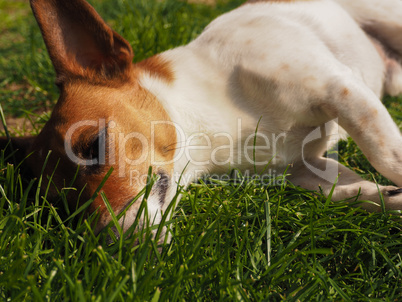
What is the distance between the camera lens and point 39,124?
137 inches

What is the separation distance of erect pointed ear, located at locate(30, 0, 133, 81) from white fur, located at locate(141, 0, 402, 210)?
220 mm

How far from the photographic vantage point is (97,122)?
7.36ft

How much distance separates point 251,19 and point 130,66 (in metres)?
0.85

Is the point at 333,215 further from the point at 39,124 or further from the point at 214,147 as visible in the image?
the point at 39,124

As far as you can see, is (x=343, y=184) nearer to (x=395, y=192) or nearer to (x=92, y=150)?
(x=395, y=192)

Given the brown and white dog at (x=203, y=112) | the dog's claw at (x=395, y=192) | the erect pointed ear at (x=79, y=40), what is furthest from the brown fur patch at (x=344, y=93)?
the erect pointed ear at (x=79, y=40)

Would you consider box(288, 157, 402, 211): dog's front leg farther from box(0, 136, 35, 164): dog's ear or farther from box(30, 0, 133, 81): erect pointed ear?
box(0, 136, 35, 164): dog's ear

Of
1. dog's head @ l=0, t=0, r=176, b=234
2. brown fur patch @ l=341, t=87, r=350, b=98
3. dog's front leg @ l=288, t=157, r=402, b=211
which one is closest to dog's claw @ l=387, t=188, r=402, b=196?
dog's front leg @ l=288, t=157, r=402, b=211

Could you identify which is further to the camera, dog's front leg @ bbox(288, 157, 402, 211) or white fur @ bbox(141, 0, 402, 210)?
white fur @ bbox(141, 0, 402, 210)

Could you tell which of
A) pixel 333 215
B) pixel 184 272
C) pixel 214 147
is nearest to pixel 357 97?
pixel 333 215

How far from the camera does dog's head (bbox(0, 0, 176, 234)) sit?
2.15m

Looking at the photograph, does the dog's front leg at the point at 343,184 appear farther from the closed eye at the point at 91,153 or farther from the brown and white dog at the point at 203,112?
the closed eye at the point at 91,153

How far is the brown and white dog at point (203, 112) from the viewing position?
2.19 m

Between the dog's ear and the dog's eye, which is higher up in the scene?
the dog's eye
